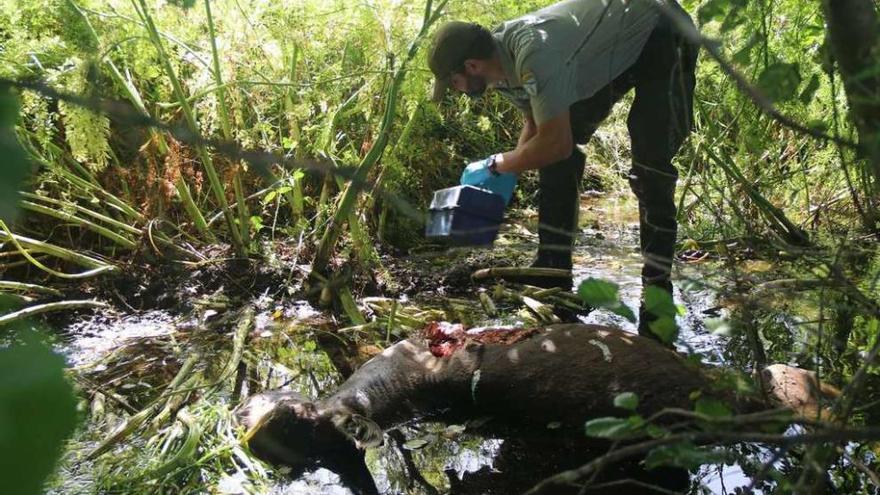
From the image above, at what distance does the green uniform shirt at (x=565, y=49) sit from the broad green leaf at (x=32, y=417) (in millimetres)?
2906

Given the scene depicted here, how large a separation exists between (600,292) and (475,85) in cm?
230

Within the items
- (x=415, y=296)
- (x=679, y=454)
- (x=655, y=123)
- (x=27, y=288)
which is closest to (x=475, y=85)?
(x=655, y=123)

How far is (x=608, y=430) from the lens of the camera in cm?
119

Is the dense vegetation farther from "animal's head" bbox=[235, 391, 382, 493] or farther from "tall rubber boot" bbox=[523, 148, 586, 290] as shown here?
"tall rubber boot" bbox=[523, 148, 586, 290]

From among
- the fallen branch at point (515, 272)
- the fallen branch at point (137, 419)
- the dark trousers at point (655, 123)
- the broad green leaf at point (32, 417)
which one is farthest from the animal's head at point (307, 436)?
the broad green leaf at point (32, 417)

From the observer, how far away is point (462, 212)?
10.3 ft

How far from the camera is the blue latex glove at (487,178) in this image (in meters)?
3.57

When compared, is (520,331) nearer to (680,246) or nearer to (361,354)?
(361,354)

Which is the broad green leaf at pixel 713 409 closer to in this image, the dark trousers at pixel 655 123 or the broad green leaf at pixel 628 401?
the broad green leaf at pixel 628 401

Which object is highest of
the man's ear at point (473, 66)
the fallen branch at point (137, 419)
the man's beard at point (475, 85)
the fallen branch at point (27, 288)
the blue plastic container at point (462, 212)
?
the man's ear at point (473, 66)

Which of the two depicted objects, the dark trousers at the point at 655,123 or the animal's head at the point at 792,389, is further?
the dark trousers at the point at 655,123

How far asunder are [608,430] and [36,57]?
342 cm

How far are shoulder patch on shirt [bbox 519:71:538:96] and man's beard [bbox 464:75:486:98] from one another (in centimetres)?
26

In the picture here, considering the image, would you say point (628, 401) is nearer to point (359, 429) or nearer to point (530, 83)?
point (359, 429)
